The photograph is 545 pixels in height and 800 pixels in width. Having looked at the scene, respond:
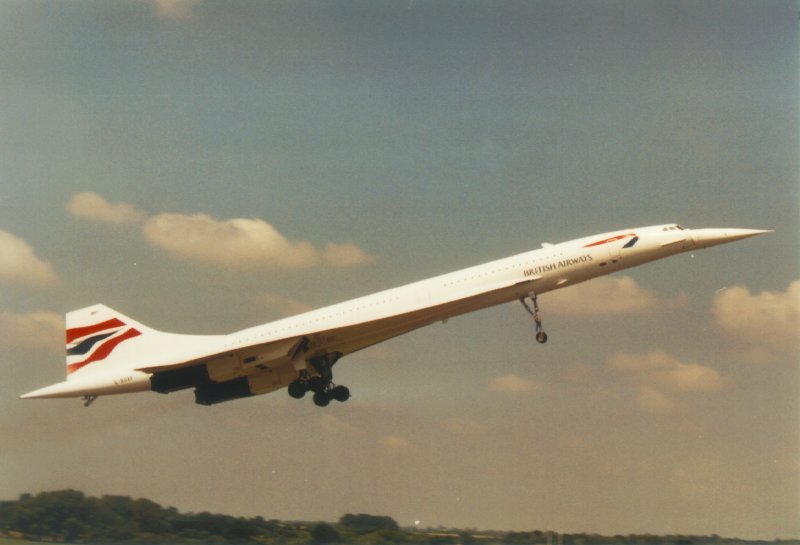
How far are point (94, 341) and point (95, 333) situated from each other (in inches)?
6.5

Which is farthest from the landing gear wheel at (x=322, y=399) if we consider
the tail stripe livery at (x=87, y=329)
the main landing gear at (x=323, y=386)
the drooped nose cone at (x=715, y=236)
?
the drooped nose cone at (x=715, y=236)

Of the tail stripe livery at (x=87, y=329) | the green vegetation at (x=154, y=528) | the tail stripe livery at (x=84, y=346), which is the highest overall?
the tail stripe livery at (x=87, y=329)

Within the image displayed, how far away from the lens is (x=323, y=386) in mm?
21000

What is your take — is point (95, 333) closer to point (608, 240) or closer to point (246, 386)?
point (246, 386)

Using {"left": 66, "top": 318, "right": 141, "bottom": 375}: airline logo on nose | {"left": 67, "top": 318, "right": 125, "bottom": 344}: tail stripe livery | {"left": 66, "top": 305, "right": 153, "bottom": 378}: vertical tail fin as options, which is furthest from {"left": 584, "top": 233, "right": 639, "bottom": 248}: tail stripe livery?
{"left": 67, "top": 318, "right": 125, "bottom": 344}: tail stripe livery

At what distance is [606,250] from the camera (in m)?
19.3

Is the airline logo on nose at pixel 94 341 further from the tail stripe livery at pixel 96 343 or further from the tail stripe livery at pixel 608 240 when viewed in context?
the tail stripe livery at pixel 608 240

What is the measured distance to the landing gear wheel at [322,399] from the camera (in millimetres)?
21016

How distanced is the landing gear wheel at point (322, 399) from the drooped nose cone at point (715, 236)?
313 inches

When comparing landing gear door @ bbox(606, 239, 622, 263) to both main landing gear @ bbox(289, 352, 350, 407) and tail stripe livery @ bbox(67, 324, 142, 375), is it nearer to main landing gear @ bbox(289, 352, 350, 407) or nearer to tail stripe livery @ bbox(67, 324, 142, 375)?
main landing gear @ bbox(289, 352, 350, 407)

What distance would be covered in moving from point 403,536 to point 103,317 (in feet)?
27.0

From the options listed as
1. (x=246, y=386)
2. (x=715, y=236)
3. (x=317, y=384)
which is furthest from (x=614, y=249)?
(x=246, y=386)

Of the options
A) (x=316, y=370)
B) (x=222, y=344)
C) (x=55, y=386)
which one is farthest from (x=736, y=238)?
(x=55, y=386)

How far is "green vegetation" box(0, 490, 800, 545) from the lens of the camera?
75.9 ft
